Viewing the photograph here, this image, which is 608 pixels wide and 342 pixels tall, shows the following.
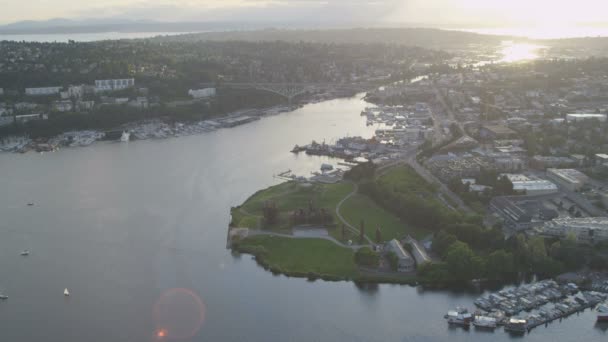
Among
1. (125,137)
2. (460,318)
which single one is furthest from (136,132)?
(460,318)

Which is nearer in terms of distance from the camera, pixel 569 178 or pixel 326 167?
pixel 569 178

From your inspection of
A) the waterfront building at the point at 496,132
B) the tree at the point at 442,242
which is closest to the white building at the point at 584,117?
the waterfront building at the point at 496,132

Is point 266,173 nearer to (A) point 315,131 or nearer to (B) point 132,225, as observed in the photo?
(B) point 132,225

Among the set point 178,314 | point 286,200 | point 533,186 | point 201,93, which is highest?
point 201,93

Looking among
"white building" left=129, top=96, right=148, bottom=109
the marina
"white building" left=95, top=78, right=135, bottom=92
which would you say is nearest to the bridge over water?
"white building" left=95, top=78, right=135, bottom=92

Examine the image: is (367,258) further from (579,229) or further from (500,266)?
(579,229)

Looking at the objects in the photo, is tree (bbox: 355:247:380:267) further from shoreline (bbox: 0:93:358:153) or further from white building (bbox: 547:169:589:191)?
shoreline (bbox: 0:93:358:153)
